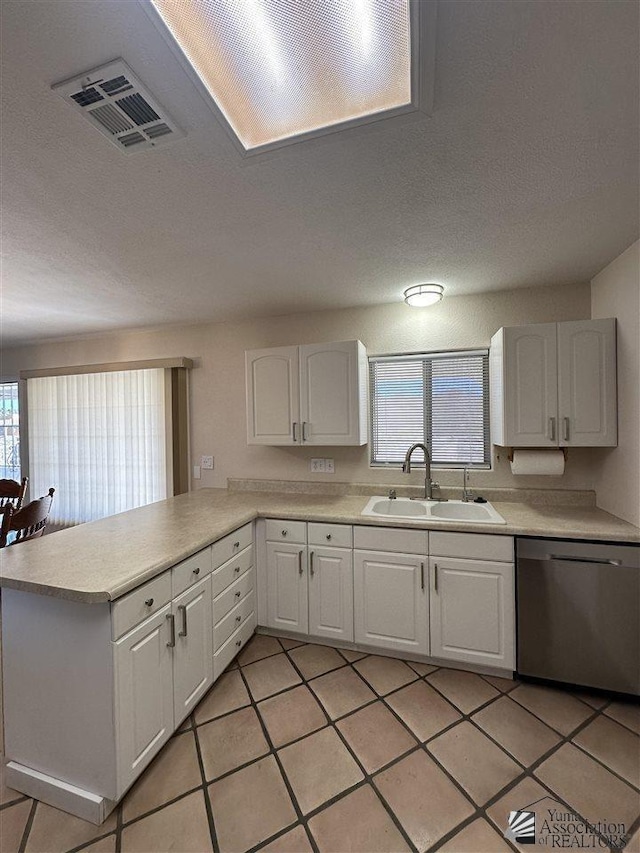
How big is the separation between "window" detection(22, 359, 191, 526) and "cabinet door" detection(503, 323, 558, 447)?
8.52 feet

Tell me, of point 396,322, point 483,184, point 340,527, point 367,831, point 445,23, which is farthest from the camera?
point 396,322

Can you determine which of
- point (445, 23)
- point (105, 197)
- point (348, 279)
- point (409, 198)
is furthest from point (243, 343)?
point (445, 23)

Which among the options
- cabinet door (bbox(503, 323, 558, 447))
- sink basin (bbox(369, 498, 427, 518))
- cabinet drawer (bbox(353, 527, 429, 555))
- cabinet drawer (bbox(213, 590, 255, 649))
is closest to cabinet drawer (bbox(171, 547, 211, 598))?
cabinet drawer (bbox(213, 590, 255, 649))

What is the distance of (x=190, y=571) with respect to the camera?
170cm

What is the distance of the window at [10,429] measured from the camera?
159 inches

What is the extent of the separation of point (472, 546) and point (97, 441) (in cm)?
347

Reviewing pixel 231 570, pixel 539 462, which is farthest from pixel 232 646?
pixel 539 462

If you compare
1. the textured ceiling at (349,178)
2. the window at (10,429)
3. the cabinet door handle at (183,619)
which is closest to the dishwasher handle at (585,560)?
the textured ceiling at (349,178)

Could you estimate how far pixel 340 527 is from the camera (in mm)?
2225

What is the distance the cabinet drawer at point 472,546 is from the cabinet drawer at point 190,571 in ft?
4.11

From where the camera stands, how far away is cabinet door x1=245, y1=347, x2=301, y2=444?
263cm

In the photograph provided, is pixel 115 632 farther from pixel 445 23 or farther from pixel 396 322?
pixel 396 322

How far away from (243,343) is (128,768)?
2687 millimetres

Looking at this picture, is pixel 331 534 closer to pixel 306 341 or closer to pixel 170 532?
pixel 170 532
